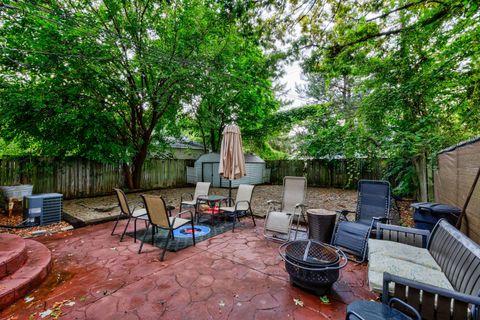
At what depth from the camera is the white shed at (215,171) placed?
12133mm

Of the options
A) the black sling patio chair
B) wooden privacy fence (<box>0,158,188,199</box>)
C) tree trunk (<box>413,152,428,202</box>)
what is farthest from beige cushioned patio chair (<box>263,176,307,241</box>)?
wooden privacy fence (<box>0,158,188,199</box>)

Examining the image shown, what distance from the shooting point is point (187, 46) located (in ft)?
25.7

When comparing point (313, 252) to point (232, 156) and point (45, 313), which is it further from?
point (232, 156)

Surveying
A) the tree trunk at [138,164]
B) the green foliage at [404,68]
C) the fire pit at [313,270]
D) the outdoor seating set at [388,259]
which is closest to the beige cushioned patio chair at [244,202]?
the outdoor seating set at [388,259]

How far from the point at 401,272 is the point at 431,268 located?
41 centimetres

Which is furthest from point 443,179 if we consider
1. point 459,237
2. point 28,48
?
point 28,48

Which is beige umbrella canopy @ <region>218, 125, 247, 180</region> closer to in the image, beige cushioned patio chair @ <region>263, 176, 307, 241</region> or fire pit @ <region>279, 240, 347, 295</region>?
beige cushioned patio chair @ <region>263, 176, 307, 241</region>

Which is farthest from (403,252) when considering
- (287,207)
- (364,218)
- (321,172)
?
(321,172)

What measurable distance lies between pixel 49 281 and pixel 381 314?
3585 mm

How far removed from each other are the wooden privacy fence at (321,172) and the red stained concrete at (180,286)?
889 centimetres

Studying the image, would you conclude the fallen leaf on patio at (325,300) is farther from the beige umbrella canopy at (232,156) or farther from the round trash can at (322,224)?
the beige umbrella canopy at (232,156)

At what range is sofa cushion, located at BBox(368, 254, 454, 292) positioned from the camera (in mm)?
1788

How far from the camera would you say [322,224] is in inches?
140

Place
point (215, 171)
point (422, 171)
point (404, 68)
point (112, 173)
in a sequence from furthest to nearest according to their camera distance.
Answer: point (215, 171)
point (112, 173)
point (422, 171)
point (404, 68)
